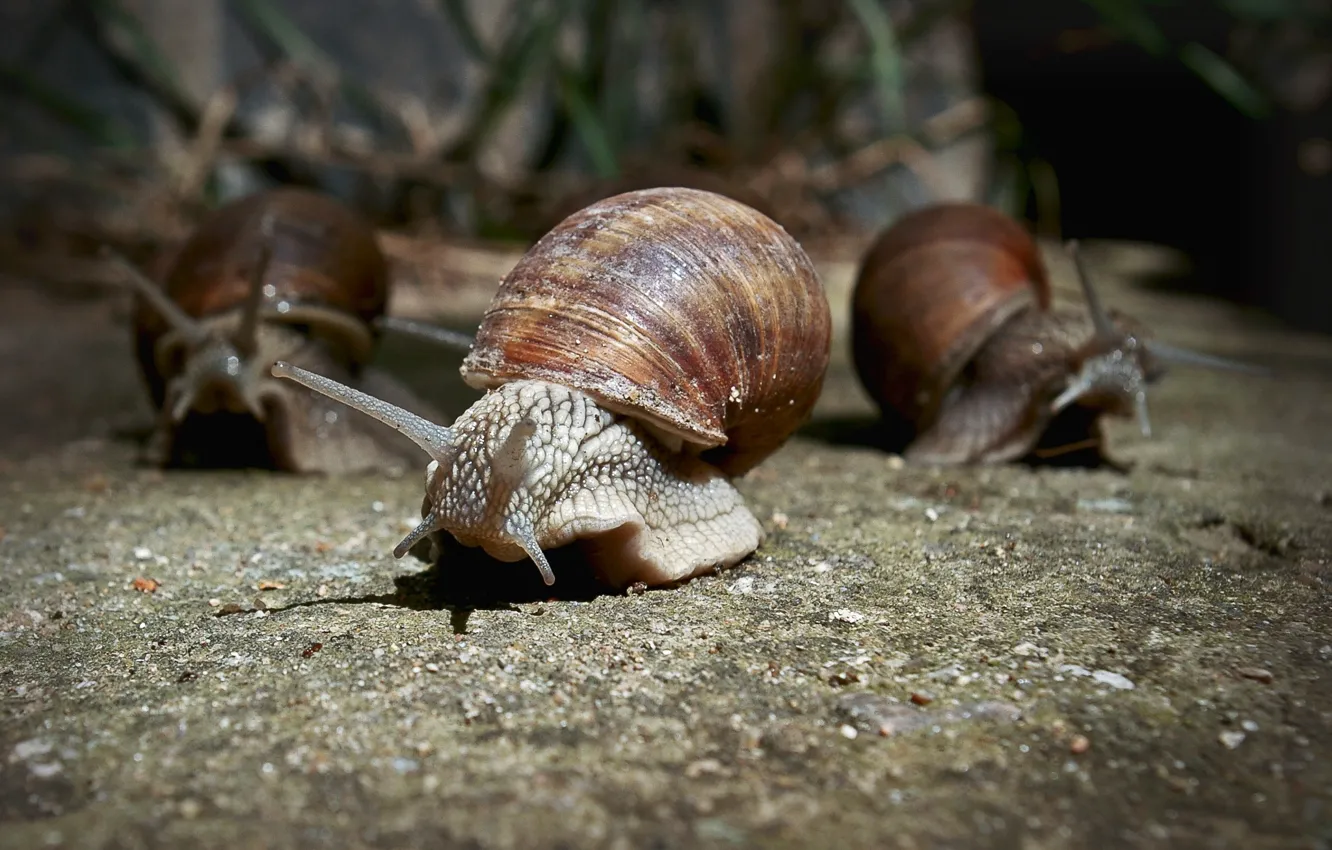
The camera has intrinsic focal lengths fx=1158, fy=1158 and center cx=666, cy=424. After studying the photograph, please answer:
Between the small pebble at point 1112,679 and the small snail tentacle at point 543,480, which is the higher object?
the small snail tentacle at point 543,480

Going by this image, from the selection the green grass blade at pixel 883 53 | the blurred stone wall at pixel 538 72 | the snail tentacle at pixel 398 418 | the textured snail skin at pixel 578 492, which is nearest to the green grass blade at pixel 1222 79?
the green grass blade at pixel 883 53

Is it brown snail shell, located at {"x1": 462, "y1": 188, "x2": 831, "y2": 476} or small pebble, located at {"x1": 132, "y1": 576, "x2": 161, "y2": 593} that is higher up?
brown snail shell, located at {"x1": 462, "y1": 188, "x2": 831, "y2": 476}

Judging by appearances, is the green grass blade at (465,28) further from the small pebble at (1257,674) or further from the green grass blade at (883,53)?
the small pebble at (1257,674)

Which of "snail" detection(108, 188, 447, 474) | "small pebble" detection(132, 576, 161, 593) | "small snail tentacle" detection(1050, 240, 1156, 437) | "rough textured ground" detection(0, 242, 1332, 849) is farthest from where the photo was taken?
"snail" detection(108, 188, 447, 474)

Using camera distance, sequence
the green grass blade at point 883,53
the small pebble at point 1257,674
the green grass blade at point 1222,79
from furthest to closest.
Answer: the green grass blade at point 883,53, the green grass blade at point 1222,79, the small pebble at point 1257,674

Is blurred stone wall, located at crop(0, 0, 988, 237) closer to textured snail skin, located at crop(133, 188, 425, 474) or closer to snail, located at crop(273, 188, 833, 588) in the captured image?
textured snail skin, located at crop(133, 188, 425, 474)

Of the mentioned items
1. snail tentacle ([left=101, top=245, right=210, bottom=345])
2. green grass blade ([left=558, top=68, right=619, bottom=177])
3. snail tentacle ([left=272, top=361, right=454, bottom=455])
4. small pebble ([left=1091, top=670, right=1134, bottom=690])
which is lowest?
small pebble ([left=1091, top=670, right=1134, bottom=690])

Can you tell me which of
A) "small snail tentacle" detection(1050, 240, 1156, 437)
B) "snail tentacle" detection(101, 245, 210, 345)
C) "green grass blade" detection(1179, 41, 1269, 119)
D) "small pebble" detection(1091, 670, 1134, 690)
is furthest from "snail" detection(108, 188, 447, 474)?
"green grass blade" detection(1179, 41, 1269, 119)

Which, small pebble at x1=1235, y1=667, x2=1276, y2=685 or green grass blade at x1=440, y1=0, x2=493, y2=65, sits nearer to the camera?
small pebble at x1=1235, y1=667, x2=1276, y2=685

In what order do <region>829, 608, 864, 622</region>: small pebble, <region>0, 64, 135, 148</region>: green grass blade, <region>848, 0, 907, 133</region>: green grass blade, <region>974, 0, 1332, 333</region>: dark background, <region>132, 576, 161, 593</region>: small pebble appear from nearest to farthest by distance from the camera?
<region>829, 608, 864, 622</region>: small pebble
<region>132, 576, 161, 593</region>: small pebble
<region>848, 0, 907, 133</region>: green grass blade
<region>0, 64, 135, 148</region>: green grass blade
<region>974, 0, 1332, 333</region>: dark background
